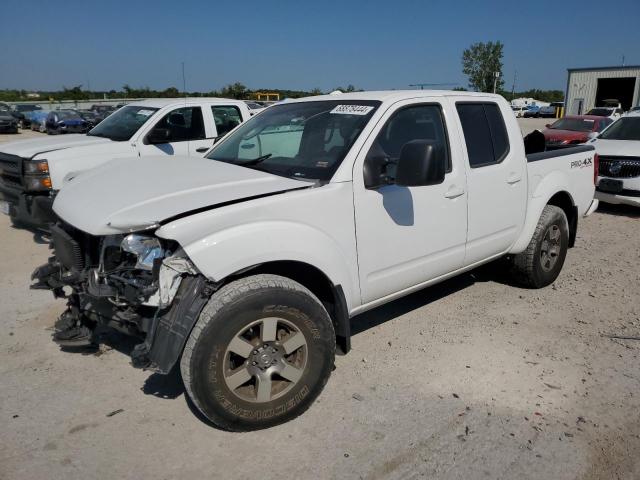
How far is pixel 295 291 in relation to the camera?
9.59ft

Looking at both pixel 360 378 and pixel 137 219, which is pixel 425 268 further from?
pixel 137 219

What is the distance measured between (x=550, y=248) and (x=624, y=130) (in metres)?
6.32

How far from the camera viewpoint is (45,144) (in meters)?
7.24

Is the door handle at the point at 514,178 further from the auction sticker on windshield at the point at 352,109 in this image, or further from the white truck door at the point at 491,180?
the auction sticker on windshield at the point at 352,109

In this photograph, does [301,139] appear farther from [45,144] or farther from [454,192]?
[45,144]

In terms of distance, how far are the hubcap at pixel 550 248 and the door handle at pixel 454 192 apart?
5.04 ft

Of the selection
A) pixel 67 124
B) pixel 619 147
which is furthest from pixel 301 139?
pixel 67 124

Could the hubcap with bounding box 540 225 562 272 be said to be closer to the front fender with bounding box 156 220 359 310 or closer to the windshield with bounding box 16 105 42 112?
the front fender with bounding box 156 220 359 310

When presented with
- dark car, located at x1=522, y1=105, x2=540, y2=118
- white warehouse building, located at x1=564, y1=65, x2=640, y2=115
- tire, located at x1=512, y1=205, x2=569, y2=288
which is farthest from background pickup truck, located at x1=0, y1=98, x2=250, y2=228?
dark car, located at x1=522, y1=105, x2=540, y2=118

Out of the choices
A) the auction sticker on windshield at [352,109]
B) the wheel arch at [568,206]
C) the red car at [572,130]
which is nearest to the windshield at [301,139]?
the auction sticker on windshield at [352,109]

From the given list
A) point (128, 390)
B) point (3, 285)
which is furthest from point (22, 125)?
point (128, 390)

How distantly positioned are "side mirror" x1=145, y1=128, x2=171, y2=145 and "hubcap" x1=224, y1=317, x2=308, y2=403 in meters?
5.54

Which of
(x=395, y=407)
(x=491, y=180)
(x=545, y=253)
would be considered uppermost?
(x=491, y=180)

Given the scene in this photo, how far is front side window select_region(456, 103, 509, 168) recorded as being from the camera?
4.14 metres
